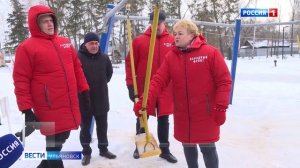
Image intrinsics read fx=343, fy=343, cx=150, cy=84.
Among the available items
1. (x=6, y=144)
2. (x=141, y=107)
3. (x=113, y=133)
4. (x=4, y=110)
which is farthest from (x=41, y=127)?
(x=113, y=133)

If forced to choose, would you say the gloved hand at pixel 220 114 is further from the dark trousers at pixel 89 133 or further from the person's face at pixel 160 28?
the dark trousers at pixel 89 133

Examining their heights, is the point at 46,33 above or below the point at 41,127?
above

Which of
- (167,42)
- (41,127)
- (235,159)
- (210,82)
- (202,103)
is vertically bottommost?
(235,159)

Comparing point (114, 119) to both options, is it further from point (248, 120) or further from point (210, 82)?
point (210, 82)

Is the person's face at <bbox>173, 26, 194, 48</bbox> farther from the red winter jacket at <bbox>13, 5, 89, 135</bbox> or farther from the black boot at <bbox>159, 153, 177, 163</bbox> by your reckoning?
the black boot at <bbox>159, 153, 177, 163</bbox>

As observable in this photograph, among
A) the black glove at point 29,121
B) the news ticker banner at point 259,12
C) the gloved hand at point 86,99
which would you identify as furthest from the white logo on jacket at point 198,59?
the news ticker banner at point 259,12

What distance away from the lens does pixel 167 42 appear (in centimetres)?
390

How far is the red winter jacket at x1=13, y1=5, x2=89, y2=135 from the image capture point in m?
2.87

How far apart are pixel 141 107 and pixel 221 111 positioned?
687 millimetres

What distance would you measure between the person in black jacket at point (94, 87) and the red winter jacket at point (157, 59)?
33 cm

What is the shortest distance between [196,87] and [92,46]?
4.83ft

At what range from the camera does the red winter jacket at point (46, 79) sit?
2867 mm

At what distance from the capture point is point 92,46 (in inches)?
150

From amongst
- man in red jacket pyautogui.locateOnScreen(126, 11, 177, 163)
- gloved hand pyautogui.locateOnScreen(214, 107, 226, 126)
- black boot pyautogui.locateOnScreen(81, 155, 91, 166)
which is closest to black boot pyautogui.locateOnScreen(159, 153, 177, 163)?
man in red jacket pyautogui.locateOnScreen(126, 11, 177, 163)
